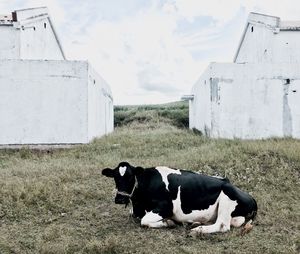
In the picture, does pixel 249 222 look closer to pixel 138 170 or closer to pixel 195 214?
pixel 195 214

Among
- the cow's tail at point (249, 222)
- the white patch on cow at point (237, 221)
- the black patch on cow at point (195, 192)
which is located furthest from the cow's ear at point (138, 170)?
the cow's tail at point (249, 222)

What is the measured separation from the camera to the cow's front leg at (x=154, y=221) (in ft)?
20.5

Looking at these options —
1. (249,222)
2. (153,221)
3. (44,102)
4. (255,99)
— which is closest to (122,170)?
(153,221)

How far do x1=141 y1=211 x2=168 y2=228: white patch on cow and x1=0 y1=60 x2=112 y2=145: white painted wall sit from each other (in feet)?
29.3

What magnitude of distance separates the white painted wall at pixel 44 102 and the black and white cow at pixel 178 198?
8743mm

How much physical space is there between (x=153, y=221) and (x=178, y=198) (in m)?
0.46

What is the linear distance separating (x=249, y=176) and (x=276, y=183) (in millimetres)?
601

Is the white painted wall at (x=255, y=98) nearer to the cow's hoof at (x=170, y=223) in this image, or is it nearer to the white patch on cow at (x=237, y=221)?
the white patch on cow at (x=237, y=221)

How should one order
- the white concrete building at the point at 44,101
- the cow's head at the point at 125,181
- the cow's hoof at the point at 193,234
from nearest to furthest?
the cow's hoof at the point at 193,234 → the cow's head at the point at 125,181 → the white concrete building at the point at 44,101

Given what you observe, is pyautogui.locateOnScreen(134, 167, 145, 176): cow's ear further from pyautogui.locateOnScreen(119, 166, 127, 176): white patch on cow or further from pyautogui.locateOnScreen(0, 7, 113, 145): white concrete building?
pyautogui.locateOnScreen(0, 7, 113, 145): white concrete building

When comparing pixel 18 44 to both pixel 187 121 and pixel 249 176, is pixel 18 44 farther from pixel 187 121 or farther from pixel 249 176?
pixel 187 121

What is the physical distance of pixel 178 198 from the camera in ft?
20.9

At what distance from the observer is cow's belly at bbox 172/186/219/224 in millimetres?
6371

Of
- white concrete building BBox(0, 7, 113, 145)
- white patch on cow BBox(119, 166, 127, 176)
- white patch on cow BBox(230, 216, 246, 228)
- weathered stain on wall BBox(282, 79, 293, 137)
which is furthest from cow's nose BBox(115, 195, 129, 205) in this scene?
weathered stain on wall BBox(282, 79, 293, 137)
